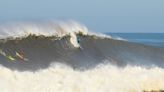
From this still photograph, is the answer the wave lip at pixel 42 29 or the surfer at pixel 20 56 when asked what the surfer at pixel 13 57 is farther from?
the wave lip at pixel 42 29

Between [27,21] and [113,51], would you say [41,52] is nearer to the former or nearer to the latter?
[27,21]

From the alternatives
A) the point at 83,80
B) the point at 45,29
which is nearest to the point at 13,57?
the point at 83,80

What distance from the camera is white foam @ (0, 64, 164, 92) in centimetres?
1422

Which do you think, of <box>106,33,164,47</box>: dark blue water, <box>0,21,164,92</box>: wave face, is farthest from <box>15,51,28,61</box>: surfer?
<box>106,33,164,47</box>: dark blue water

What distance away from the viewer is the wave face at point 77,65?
1472 cm

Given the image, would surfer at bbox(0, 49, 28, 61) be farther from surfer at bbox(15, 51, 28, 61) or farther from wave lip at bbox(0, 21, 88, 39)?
wave lip at bbox(0, 21, 88, 39)

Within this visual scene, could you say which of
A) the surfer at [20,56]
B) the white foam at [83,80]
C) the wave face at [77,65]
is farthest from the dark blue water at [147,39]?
the surfer at [20,56]

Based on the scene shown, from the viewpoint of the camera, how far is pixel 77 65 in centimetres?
1767

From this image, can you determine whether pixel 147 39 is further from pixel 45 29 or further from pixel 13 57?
pixel 13 57

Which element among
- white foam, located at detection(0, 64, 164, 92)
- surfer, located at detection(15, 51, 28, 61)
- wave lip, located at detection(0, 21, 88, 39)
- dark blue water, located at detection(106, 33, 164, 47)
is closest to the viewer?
white foam, located at detection(0, 64, 164, 92)

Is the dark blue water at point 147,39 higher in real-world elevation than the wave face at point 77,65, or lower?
higher

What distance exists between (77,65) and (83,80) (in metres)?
1.90

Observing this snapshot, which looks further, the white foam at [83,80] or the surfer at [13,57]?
the surfer at [13,57]

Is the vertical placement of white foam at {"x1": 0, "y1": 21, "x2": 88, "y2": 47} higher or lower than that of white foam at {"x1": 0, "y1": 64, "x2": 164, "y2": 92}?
higher
